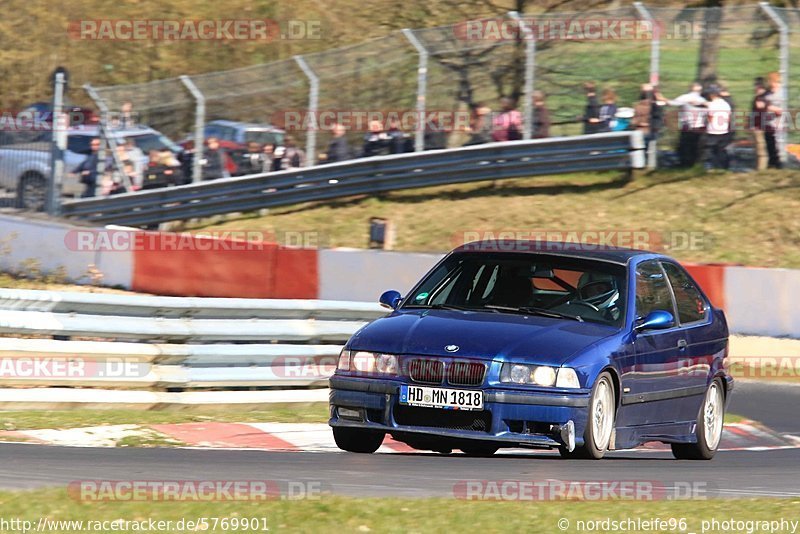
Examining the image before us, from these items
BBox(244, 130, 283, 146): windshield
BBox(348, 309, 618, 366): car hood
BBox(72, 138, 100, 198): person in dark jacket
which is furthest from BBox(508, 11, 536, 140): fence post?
BBox(348, 309, 618, 366): car hood

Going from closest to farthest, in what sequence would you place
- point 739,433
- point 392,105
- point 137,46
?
point 739,433 < point 392,105 < point 137,46

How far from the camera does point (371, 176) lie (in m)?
24.0

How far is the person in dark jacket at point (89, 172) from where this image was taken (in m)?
23.1

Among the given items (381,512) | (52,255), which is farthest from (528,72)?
(381,512)

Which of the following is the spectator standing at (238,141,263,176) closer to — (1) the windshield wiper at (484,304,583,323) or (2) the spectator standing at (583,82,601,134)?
(2) the spectator standing at (583,82,601,134)

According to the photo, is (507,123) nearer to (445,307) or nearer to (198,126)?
(198,126)

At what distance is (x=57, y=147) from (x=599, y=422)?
14.3 m

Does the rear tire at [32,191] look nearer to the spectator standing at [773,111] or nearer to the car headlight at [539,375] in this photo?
the spectator standing at [773,111]

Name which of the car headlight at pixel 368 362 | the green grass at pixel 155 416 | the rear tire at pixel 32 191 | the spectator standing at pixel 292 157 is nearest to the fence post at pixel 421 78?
the spectator standing at pixel 292 157

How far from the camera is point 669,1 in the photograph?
31.5 m

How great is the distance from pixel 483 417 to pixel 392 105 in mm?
16109

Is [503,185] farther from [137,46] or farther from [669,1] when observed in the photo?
[137,46]

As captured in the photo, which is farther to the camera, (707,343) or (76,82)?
(76,82)

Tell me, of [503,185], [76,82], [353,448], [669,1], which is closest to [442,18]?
[669,1]
